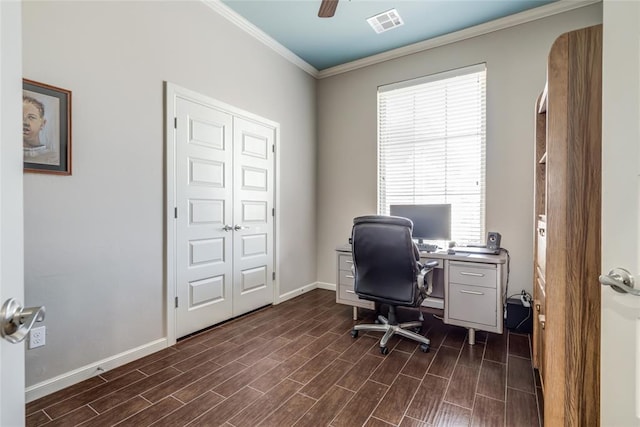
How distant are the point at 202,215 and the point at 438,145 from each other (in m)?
2.70

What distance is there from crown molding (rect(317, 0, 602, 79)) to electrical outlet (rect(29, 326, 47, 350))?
13.3 feet

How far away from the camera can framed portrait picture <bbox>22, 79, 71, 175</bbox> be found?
1.77 metres

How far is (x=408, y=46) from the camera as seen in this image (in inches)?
143

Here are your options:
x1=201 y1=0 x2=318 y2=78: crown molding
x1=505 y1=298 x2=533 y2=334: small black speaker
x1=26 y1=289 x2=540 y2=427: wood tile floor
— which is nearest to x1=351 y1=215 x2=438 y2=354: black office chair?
x1=26 y1=289 x2=540 y2=427: wood tile floor

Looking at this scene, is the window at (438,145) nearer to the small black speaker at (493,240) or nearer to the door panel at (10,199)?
the small black speaker at (493,240)

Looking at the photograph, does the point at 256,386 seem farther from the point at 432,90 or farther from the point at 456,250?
the point at 432,90

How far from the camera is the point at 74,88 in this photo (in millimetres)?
1977

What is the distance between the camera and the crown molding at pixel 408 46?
9.41 feet

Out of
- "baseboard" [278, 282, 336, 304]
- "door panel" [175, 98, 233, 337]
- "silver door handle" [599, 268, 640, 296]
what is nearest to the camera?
"silver door handle" [599, 268, 640, 296]

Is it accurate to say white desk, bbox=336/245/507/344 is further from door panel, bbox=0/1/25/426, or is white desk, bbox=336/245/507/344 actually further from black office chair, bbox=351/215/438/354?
door panel, bbox=0/1/25/426

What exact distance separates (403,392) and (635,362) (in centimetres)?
137

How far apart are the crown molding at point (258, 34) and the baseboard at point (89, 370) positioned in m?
3.04

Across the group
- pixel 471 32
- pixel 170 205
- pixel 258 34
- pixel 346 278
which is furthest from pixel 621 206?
pixel 258 34

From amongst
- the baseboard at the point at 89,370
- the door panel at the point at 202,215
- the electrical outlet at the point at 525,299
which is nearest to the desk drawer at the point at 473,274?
the electrical outlet at the point at 525,299
